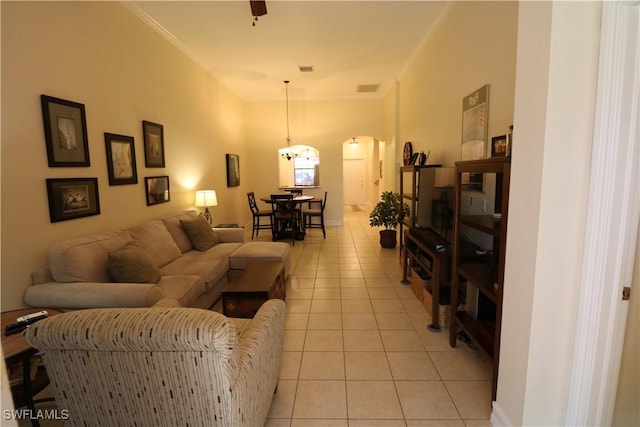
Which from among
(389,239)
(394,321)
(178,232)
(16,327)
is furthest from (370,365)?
(389,239)

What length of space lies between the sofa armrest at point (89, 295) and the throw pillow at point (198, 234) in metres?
1.66

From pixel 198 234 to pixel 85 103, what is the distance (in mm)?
1777

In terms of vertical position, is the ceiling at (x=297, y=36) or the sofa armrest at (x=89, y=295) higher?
the ceiling at (x=297, y=36)

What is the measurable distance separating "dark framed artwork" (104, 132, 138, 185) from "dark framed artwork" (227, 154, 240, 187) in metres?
2.95

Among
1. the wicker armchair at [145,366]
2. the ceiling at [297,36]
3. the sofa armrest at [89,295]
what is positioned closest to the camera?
the wicker armchair at [145,366]

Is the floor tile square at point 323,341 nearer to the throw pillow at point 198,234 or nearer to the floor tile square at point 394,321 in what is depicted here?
the floor tile square at point 394,321

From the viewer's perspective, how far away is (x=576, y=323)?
1.41 m

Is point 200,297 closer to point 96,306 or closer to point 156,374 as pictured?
point 96,306

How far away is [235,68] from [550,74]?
514cm

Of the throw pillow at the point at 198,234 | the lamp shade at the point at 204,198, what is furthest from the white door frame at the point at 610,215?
the lamp shade at the point at 204,198

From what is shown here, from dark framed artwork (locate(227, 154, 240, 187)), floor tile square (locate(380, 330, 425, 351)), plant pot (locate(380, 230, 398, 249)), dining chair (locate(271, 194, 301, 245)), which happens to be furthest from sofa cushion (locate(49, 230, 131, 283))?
plant pot (locate(380, 230, 398, 249))

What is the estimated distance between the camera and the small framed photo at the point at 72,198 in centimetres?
237

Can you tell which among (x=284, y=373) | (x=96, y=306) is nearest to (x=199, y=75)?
(x=96, y=306)

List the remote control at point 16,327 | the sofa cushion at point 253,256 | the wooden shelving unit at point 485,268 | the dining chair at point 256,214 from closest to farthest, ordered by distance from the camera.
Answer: the remote control at point 16,327
the wooden shelving unit at point 485,268
the sofa cushion at point 253,256
the dining chair at point 256,214
